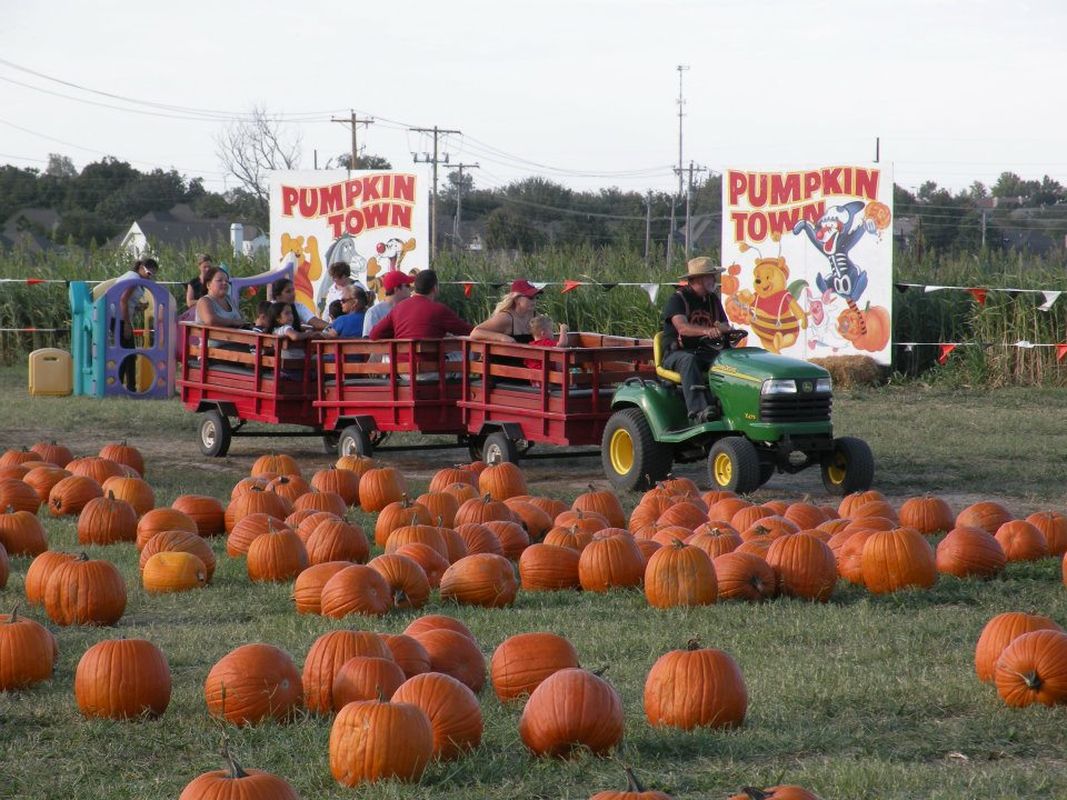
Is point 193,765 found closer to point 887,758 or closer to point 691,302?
point 887,758

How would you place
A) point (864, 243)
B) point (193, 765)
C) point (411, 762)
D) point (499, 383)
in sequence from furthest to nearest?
point (864, 243) < point (499, 383) < point (193, 765) < point (411, 762)

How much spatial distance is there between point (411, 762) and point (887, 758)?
4.89 ft

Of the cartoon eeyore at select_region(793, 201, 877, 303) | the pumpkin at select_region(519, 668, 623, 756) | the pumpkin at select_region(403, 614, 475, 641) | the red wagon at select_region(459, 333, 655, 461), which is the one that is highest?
the cartoon eeyore at select_region(793, 201, 877, 303)

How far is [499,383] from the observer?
42.3 feet

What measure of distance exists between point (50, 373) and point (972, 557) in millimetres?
15569

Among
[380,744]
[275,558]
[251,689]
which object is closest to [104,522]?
[275,558]

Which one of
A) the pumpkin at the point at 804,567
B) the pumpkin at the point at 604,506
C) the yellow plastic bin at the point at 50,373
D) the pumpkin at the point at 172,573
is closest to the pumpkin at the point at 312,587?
the pumpkin at the point at 172,573

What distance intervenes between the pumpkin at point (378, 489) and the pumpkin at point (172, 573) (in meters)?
2.70

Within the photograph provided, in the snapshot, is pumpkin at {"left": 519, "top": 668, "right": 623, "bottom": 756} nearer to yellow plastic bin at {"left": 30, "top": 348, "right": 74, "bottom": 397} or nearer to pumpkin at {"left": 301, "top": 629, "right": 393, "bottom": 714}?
pumpkin at {"left": 301, "top": 629, "right": 393, "bottom": 714}

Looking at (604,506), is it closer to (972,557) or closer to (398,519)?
(398,519)

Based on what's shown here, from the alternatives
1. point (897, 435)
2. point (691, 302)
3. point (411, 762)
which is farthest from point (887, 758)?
point (897, 435)

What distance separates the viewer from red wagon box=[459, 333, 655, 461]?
1228 cm

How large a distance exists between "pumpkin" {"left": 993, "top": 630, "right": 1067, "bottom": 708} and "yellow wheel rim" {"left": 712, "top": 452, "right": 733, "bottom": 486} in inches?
230

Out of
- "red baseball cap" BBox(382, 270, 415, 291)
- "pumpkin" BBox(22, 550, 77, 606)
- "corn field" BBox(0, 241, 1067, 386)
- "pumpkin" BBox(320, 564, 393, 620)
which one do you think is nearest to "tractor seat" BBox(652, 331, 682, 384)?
"red baseball cap" BBox(382, 270, 415, 291)
